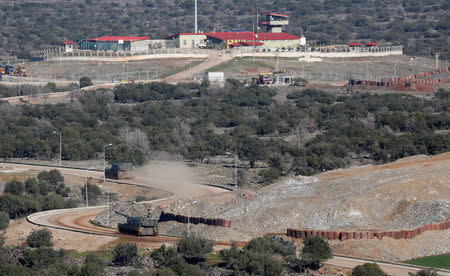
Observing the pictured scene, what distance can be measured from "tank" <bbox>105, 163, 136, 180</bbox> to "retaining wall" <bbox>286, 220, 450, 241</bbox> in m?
31.4

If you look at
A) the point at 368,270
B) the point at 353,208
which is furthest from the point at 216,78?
the point at 368,270

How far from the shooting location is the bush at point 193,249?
62.2 meters

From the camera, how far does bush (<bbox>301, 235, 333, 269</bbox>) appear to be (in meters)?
60.3

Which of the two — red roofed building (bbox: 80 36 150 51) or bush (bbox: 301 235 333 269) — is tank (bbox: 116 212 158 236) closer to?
bush (bbox: 301 235 333 269)

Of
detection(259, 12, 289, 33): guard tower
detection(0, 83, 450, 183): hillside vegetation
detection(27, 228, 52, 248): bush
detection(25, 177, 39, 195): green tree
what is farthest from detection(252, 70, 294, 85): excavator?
detection(27, 228, 52, 248): bush

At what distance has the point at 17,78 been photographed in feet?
545

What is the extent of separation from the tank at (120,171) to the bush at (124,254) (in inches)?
1257

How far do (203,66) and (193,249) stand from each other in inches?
4438

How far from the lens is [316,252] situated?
60531 mm

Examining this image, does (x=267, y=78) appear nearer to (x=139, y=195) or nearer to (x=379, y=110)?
(x=379, y=110)

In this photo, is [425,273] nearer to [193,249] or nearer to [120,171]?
[193,249]

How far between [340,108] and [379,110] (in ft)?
16.8

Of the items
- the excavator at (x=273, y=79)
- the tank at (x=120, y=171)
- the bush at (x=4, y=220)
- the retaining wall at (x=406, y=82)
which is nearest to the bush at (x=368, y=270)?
the bush at (x=4, y=220)

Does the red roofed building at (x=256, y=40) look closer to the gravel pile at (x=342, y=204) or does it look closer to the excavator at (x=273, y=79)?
the excavator at (x=273, y=79)
